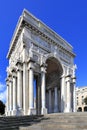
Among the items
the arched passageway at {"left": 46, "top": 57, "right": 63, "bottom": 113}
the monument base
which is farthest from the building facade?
the monument base

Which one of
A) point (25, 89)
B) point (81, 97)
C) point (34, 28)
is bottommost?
point (81, 97)

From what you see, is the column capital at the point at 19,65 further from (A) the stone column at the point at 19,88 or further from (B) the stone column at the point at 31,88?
(B) the stone column at the point at 31,88

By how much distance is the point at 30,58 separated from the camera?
23.6 m

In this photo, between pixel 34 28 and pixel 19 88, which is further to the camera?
pixel 34 28

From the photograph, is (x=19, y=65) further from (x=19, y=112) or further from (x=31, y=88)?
(x=19, y=112)

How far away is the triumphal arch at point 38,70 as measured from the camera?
23.6 metres

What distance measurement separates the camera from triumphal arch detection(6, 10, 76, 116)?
2358 cm

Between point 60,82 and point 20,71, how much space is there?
29.9 ft

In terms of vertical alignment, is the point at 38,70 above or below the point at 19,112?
above

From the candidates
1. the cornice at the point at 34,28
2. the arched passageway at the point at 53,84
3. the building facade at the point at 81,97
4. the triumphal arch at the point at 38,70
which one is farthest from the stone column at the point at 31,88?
the building facade at the point at 81,97

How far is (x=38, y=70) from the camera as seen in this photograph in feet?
84.5

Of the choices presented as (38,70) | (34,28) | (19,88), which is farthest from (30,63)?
(34,28)

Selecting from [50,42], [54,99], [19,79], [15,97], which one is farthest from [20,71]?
[54,99]

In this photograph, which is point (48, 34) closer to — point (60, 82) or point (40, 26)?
point (40, 26)
